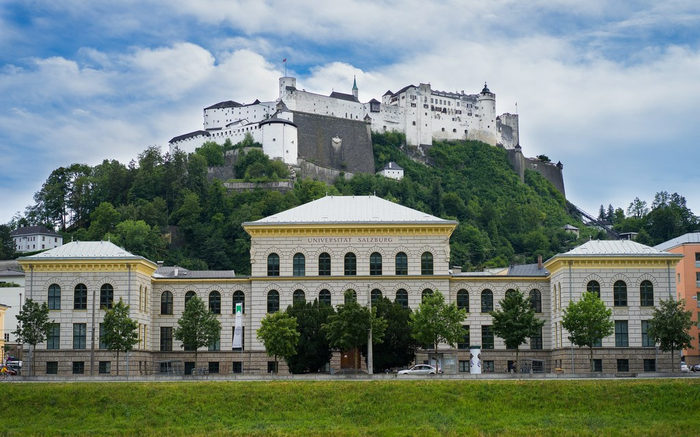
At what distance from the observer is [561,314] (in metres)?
71.6

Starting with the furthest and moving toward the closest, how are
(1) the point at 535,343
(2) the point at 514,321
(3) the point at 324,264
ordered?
(1) the point at 535,343, (3) the point at 324,264, (2) the point at 514,321

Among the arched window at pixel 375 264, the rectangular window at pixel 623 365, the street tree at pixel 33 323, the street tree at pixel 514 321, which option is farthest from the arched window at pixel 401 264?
the street tree at pixel 33 323

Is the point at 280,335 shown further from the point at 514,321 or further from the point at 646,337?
the point at 646,337

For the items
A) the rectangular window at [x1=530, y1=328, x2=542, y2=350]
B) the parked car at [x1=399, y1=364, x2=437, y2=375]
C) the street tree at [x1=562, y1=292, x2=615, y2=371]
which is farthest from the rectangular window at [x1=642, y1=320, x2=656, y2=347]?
the parked car at [x1=399, y1=364, x2=437, y2=375]

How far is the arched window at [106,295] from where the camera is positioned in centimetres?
7162

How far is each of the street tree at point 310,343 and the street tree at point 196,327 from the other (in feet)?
20.5

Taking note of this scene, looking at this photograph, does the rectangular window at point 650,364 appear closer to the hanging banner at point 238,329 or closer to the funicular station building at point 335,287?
the funicular station building at point 335,287

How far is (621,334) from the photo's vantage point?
232 feet

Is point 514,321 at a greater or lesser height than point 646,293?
lesser

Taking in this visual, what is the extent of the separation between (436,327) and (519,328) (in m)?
6.15

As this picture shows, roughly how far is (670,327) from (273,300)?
28.4 m

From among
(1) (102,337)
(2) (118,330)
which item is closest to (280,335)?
(2) (118,330)

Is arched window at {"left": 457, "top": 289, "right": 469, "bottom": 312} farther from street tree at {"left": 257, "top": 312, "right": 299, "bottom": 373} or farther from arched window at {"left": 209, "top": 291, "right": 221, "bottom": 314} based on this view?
arched window at {"left": 209, "top": 291, "right": 221, "bottom": 314}

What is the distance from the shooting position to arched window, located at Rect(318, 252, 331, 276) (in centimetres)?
7456
